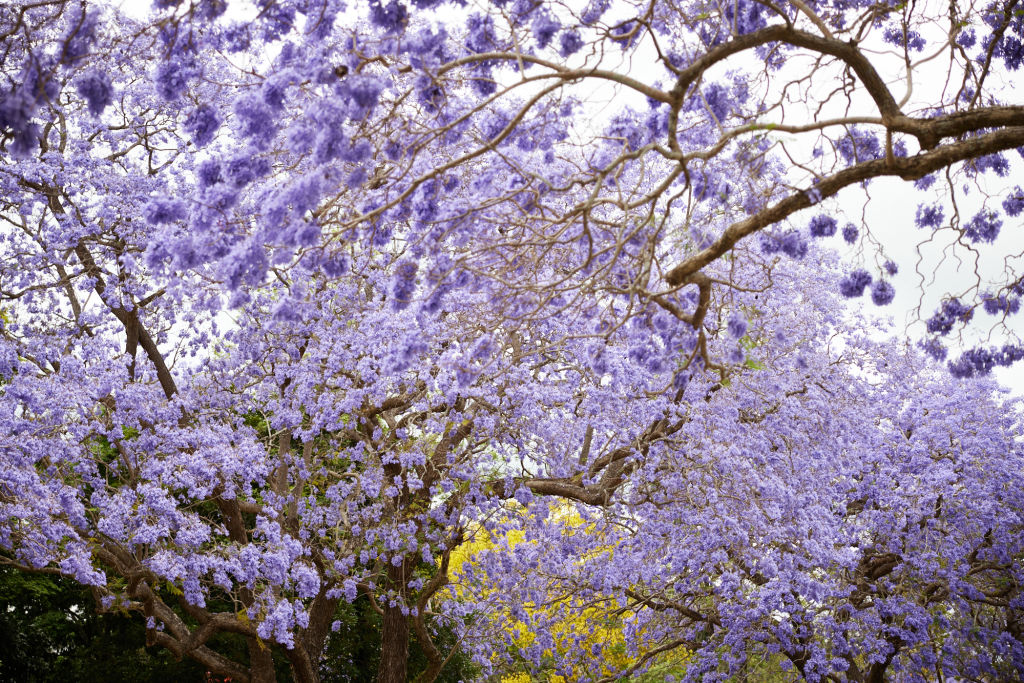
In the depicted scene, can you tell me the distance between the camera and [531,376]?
7.66m

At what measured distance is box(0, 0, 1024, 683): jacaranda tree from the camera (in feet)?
18.0

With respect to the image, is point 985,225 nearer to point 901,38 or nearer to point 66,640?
point 901,38

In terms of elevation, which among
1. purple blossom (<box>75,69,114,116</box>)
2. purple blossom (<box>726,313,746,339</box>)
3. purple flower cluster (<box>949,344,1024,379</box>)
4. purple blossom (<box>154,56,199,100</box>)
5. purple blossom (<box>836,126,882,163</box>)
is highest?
purple blossom (<box>836,126,882,163</box>)

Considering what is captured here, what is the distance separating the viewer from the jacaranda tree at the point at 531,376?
548cm

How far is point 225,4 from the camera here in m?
4.47

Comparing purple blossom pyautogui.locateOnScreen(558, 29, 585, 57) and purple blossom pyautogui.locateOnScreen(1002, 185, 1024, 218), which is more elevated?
purple blossom pyautogui.locateOnScreen(1002, 185, 1024, 218)

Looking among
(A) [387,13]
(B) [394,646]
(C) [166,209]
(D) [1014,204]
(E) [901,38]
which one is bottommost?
(B) [394,646]

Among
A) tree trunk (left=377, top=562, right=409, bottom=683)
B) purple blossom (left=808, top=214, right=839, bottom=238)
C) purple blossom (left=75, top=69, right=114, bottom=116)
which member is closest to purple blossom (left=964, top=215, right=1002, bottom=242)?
purple blossom (left=808, top=214, right=839, bottom=238)

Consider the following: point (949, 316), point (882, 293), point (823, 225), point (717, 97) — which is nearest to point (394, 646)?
point (882, 293)

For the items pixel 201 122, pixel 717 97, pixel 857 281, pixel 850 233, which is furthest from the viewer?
pixel 850 233

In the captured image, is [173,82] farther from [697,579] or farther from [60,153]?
[697,579]

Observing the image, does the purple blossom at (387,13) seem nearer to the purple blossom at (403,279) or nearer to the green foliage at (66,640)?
the purple blossom at (403,279)

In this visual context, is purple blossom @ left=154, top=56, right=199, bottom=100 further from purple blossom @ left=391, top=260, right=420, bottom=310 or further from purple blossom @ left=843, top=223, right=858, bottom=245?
purple blossom @ left=843, top=223, right=858, bottom=245

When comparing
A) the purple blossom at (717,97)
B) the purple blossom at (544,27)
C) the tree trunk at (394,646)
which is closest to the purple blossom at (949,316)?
the purple blossom at (717,97)
